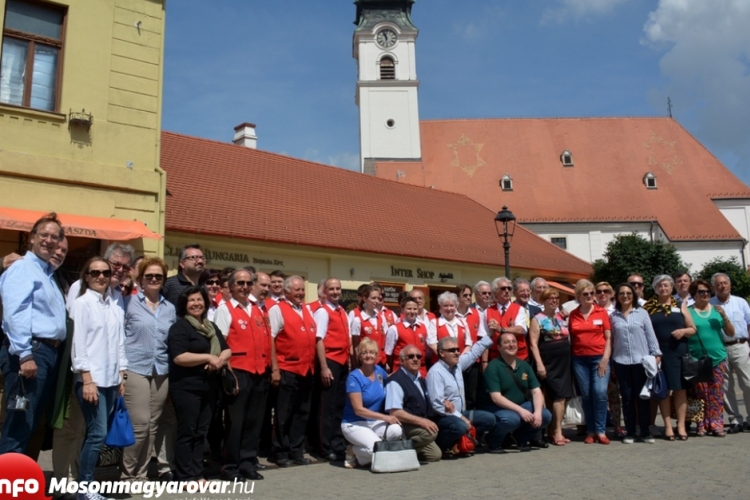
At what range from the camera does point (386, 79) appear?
44375 mm

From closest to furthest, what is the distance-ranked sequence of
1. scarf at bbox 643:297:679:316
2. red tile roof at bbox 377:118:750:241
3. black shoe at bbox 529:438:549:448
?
black shoe at bbox 529:438:549:448
scarf at bbox 643:297:679:316
red tile roof at bbox 377:118:750:241

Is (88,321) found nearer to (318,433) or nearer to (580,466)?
(318,433)

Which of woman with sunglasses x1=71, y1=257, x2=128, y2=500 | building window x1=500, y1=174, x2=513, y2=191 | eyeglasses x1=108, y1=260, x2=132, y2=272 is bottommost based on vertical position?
woman with sunglasses x1=71, y1=257, x2=128, y2=500

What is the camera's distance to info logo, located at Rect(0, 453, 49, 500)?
3.64 m

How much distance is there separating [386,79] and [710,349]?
3814 centimetres

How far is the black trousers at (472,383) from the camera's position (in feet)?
26.5

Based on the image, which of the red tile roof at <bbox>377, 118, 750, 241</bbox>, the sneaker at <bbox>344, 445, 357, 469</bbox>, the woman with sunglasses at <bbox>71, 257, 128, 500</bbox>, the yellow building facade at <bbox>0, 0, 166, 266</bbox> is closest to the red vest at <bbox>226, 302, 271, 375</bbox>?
the sneaker at <bbox>344, 445, 357, 469</bbox>

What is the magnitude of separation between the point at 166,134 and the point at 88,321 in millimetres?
15376

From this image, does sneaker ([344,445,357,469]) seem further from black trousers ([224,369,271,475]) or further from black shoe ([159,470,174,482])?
black shoe ([159,470,174,482])

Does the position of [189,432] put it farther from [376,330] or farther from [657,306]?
[657,306]

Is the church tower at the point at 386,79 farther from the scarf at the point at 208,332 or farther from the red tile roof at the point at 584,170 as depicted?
the scarf at the point at 208,332

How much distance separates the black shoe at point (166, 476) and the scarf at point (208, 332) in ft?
3.70

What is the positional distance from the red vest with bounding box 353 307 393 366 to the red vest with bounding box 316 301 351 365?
1.30ft

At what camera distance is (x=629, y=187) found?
130 ft
